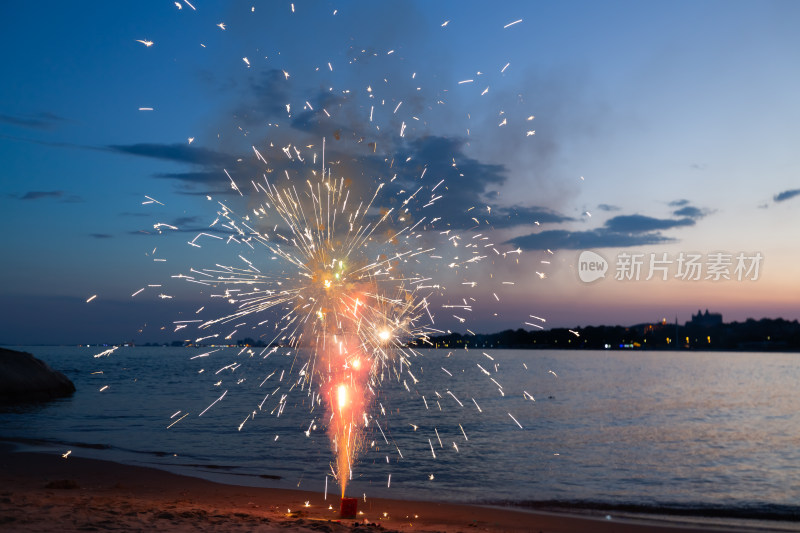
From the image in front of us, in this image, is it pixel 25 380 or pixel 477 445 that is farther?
pixel 25 380

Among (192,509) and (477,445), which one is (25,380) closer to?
(477,445)

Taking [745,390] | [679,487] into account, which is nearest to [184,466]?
[679,487]

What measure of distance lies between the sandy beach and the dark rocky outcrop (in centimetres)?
2213

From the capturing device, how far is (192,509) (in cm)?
1229

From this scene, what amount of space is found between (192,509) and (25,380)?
3261 cm

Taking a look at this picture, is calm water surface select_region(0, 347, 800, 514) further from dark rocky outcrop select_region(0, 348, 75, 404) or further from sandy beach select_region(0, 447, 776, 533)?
dark rocky outcrop select_region(0, 348, 75, 404)

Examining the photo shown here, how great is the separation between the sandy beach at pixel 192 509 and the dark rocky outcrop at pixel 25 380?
22.1m

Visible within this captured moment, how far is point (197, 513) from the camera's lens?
1157 cm

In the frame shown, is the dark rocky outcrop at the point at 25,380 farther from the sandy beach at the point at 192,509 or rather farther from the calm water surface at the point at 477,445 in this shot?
the sandy beach at the point at 192,509

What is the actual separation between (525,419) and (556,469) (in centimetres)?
1459

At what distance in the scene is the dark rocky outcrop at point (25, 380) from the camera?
124ft

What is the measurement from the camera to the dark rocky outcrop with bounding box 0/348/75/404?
3769 cm

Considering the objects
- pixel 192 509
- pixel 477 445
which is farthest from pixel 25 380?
pixel 192 509

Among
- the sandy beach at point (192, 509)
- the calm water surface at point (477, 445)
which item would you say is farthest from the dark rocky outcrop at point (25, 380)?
the sandy beach at point (192, 509)
